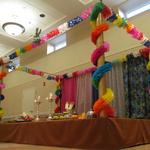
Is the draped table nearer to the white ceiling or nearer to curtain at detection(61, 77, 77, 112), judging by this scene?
curtain at detection(61, 77, 77, 112)

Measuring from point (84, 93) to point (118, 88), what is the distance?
1.09m

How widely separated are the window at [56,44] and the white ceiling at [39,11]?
76cm

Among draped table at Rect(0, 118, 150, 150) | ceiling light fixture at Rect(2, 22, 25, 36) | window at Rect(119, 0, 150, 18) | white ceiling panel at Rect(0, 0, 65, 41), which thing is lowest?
draped table at Rect(0, 118, 150, 150)

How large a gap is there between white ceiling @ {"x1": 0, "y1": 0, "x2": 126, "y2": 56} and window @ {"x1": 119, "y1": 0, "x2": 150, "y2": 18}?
0.73 ft

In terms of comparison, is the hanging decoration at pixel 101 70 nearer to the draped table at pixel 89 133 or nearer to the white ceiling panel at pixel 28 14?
the draped table at pixel 89 133

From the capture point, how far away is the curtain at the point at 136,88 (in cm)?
455

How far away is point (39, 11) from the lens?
6.27 metres

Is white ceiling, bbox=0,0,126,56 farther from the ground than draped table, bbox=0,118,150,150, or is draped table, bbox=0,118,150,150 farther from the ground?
white ceiling, bbox=0,0,126,56

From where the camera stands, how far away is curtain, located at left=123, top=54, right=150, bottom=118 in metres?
4.55

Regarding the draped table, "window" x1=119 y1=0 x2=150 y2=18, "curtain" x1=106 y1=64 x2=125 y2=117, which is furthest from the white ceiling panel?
the draped table

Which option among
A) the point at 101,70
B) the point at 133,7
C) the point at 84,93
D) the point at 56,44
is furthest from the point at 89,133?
the point at 56,44

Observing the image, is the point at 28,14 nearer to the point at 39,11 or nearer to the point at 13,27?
the point at 39,11

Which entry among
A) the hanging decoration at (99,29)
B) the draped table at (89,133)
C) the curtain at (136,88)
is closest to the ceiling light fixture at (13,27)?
the curtain at (136,88)

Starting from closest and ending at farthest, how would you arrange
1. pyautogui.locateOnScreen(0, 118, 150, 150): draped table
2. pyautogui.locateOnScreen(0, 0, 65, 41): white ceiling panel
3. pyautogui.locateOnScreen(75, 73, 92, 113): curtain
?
pyautogui.locateOnScreen(0, 118, 150, 150): draped table → pyautogui.locateOnScreen(75, 73, 92, 113): curtain → pyautogui.locateOnScreen(0, 0, 65, 41): white ceiling panel
